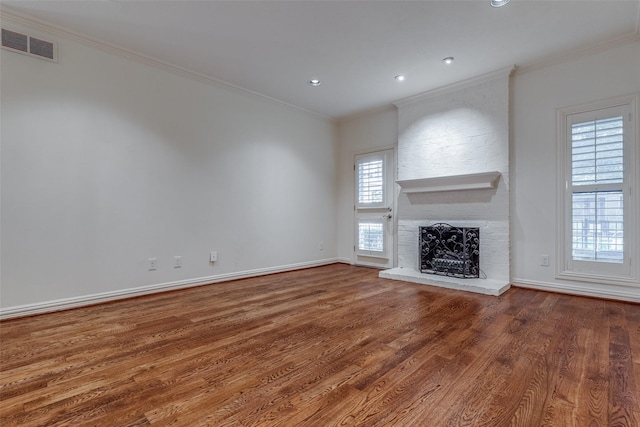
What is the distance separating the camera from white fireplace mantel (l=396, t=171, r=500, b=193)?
3867 millimetres

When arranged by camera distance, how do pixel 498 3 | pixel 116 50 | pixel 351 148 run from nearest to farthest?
1. pixel 498 3
2. pixel 116 50
3. pixel 351 148

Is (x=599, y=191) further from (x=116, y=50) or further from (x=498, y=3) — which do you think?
(x=116, y=50)

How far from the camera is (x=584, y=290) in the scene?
338 centimetres

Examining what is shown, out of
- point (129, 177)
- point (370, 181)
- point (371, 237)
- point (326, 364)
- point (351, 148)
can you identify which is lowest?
point (326, 364)

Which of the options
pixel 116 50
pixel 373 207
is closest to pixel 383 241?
pixel 373 207

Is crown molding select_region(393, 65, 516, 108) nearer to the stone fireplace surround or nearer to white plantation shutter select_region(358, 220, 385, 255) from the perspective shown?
the stone fireplace surround

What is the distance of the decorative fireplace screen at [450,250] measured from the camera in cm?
401

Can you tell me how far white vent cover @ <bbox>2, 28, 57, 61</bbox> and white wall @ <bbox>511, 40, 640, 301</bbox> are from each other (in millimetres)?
5100

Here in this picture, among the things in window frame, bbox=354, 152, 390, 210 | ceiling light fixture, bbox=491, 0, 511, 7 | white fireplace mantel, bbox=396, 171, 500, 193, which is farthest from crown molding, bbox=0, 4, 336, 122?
ceiling light fixture, bbox=491, 0, 511, 7

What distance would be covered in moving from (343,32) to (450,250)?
301 centimetres

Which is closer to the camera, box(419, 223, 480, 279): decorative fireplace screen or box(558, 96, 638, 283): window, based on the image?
box(558, 96, 638, 283): window

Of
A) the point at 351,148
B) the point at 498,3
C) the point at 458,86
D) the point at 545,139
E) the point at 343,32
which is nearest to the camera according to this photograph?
the point at 498,3

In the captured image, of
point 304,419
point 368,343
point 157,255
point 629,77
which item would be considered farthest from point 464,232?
point 157,255

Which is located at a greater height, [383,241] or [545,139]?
[545,139]
